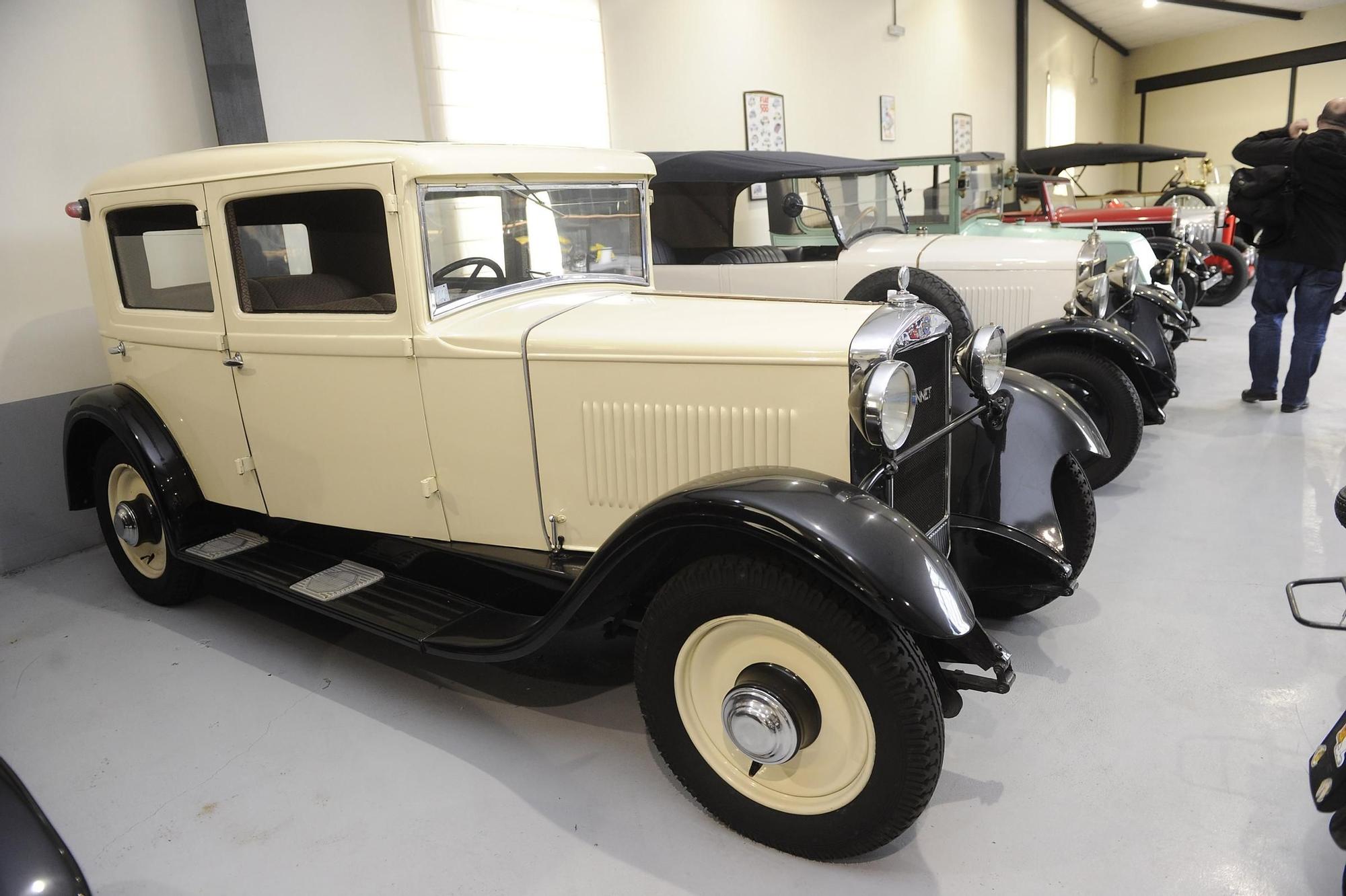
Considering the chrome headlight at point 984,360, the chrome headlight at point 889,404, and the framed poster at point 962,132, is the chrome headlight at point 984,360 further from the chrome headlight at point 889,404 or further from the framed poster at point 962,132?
the framed poster at point 962,132

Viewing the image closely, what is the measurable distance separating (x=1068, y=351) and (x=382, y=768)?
3.35 m

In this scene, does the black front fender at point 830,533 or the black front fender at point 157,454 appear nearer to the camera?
the black front fender at point 830,533

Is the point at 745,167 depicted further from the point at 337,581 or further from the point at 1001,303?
the point at 337,581

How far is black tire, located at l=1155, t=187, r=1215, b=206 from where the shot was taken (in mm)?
10289

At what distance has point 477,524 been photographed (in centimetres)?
253

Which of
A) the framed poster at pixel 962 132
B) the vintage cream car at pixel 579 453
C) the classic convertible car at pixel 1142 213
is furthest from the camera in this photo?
the framed poster at pixel 962 132

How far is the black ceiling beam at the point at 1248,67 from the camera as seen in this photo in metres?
16.4

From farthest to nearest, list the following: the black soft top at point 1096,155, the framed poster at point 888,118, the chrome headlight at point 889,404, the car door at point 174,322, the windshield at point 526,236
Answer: the framed poster at point 888,118 → the black soft top at point 1096,155 → the car door at point 174,322 → the windshield at point 526,236 → the chrome headlight at point 889,404

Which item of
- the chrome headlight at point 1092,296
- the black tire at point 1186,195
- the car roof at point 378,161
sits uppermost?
the car roof at point 378,161

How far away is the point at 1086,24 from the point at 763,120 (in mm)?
12121

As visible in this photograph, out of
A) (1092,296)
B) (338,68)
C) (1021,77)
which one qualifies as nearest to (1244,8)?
(1021,77)

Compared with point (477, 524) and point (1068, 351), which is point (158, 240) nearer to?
point (477, 524)

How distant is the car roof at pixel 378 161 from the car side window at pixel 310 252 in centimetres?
11

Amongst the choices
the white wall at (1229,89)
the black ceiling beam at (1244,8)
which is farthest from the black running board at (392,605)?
the white wall at (1229,89)
